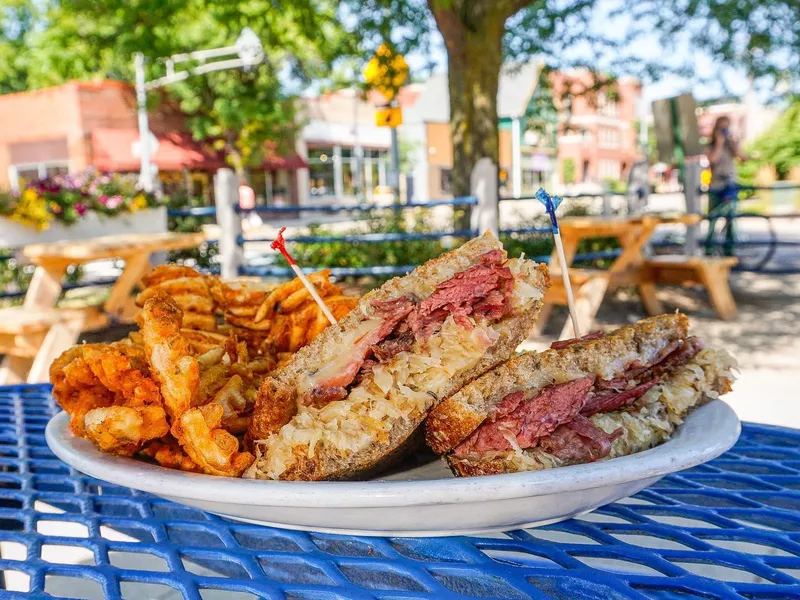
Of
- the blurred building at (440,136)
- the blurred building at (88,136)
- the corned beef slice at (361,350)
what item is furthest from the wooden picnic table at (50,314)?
the blurred building at (440,136)

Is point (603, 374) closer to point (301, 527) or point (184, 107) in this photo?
point (301, 527)

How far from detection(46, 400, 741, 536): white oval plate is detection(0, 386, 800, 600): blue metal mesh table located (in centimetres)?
5

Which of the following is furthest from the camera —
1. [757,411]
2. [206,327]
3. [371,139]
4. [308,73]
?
[371,139]

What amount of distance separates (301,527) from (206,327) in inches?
22.5

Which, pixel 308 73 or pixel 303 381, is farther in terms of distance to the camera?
pixel 308 73

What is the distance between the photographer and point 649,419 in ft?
3.43

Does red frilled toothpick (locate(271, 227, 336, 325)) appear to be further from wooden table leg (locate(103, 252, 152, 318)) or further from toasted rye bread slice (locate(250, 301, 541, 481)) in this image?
wooden table leg (locate(103, 252, 152, 318))

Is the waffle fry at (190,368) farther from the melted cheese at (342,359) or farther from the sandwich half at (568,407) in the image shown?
the sandwich half at (568,407)

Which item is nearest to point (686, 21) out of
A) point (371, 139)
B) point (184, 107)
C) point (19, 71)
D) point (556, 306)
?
point (556, 306)

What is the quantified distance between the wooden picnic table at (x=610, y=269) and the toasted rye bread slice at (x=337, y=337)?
4.27 meters

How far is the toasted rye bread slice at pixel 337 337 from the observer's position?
99 centimetres

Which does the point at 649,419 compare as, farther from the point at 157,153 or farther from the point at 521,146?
the point at 521,146

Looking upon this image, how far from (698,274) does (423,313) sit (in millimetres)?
6919

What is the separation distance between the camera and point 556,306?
27.0ft
